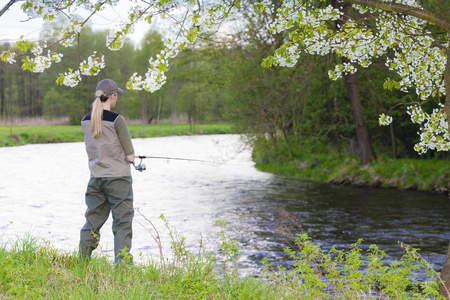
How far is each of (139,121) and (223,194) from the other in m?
57.6

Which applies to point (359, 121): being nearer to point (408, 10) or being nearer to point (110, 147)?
point (408, 10)

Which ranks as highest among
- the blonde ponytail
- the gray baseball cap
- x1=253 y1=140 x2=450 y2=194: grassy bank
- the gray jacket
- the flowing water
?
the gray baseball cap

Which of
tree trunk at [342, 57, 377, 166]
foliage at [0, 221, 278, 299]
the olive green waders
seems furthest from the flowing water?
tree trunk at [342, 57, 377, 166]

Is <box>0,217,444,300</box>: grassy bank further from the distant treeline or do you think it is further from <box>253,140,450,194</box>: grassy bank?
the distant treeline

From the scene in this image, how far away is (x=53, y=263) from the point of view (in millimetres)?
5355

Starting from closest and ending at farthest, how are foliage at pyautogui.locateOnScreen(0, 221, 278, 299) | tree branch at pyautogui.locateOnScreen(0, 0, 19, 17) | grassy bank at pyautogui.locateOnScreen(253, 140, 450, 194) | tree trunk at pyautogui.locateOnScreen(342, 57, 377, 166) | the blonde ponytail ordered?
foliage at pyautogui.locateOnScreen(0, 221, 278, 299) < tree branch at pyautogui.locateOnScreen(0, 0, 19, 17) < the blonde ponytail < grassy bank at pyautogui.locateOnScreen(253, 140, 450, 194) < tree trunk at pyautogui.locateOnScreen(342, 57, 377, 166)

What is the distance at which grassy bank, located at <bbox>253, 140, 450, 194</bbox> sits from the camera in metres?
15.5

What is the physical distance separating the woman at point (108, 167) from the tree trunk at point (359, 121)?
1277 cm

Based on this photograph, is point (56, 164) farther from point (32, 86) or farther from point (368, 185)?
point (32, 86)

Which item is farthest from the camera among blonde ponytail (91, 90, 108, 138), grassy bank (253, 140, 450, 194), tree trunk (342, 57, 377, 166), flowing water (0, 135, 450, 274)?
tree trunk (342, 57, 377, 166)

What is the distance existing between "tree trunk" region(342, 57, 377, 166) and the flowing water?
162 cm

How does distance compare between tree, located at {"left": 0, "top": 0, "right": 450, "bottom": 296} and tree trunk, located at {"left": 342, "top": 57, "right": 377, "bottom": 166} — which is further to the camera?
tree trunk, located at {"left": 342, "top": 57, "right": 377, "bottom": 166}

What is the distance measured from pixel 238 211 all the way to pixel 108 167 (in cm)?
748

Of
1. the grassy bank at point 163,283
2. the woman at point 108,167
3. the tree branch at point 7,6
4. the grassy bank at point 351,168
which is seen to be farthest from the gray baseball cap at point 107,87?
the grassy bank at point 351,168
